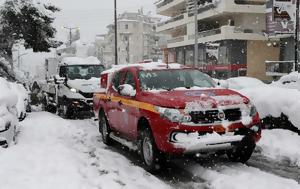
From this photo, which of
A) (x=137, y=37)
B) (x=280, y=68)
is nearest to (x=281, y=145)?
(x=280, y=68)

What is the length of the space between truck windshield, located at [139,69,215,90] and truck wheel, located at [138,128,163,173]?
1.03 meters

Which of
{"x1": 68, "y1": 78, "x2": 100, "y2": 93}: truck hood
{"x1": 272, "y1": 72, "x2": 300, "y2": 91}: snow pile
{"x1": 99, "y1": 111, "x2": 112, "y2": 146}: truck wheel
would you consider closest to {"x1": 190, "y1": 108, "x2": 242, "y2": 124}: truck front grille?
{"x1": 99, "y1": 111, "x2": 112, "y2": 146}: truck wheel

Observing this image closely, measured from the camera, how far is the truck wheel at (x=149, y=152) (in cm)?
781

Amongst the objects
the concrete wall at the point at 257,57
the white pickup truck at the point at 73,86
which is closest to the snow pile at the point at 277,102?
the white pickup truck at the point at 73,86

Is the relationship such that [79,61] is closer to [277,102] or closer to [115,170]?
[277,102]

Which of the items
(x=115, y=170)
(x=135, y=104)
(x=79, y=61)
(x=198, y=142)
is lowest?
(x=115, y=170)

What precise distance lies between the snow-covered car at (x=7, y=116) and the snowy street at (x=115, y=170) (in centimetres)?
22

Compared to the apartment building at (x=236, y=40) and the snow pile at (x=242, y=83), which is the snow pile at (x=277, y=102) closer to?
the snow pile at (x=242, y=83)

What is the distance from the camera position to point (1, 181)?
21.9 feet

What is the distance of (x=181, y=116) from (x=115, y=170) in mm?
1565

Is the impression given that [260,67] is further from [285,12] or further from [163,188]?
[163,188]

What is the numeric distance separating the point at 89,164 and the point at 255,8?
40455 mm

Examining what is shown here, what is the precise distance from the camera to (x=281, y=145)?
9.42m

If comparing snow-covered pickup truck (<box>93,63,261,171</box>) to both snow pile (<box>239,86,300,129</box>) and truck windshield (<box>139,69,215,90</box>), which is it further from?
snow pile (<box>239,86,300,129</box>)
